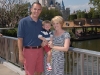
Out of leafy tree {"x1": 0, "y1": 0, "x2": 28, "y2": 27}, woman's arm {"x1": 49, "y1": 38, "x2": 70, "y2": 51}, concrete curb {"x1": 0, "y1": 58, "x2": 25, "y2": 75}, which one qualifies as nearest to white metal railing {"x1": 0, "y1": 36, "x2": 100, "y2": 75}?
woman's arm {"x1": 49, "y1": 38, "x2": 70, "y2": 51}

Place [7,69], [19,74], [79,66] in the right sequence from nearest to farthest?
[79,66] → [19,74] → [7,69]

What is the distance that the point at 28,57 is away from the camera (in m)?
3.65

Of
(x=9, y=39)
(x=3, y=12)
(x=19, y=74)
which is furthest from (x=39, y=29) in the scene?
(x=3, y=12)

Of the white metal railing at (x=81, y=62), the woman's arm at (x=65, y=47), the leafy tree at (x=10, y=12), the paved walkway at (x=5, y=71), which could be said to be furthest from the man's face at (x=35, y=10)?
the leafy tree at (x=10, y=12)

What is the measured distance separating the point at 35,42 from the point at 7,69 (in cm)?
286

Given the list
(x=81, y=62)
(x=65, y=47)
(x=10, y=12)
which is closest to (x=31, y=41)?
(x=65, y=47)

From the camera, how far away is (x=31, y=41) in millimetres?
3594

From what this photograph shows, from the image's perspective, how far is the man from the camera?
138 inches

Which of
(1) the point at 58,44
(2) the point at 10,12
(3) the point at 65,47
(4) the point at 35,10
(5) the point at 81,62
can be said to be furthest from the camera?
(2) the point at 10,12

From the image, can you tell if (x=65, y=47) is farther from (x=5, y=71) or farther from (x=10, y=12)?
(x=10, y=12)

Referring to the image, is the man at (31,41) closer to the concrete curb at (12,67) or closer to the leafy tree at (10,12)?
the concrete curb at (12,67)

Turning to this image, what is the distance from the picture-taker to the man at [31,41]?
11.5 ft

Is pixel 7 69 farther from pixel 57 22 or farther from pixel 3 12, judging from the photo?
pixel 3 12

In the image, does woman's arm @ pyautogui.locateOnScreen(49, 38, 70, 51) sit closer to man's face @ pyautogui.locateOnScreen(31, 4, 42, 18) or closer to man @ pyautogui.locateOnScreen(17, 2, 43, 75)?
man @ pyautogui.locateOnScreen(17, 2, 43, 75)
